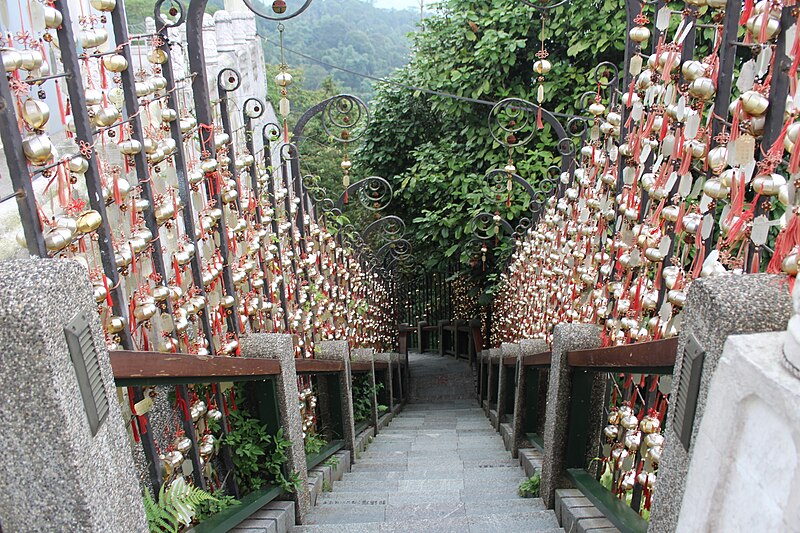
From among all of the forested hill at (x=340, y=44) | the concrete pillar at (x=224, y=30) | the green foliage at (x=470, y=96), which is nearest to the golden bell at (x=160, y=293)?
the green foliage at (x=470, y=96)

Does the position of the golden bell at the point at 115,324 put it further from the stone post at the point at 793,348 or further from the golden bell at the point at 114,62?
the stone post at the point at 793,348

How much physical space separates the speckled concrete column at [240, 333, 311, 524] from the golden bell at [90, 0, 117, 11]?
58.4 inches

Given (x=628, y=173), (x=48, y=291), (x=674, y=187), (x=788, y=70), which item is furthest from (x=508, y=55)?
(x=48, y=291)

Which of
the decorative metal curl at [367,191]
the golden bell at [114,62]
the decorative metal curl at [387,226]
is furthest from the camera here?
the decorative metal curl at [387,226]

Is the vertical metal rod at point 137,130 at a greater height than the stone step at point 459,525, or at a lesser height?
greater

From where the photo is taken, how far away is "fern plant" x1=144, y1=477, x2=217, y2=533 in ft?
6.22

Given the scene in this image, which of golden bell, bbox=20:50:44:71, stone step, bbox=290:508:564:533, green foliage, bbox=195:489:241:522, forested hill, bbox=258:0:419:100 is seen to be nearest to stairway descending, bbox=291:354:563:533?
stone step, bbox=290:508:564:533

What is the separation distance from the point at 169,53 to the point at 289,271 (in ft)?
6.49

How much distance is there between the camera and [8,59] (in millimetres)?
1371

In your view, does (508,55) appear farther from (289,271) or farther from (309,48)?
(309,48)

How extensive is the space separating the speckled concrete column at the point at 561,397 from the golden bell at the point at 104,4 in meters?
2.16

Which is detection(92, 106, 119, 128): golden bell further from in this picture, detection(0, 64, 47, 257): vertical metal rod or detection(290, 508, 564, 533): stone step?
detection(290, 508, 564, 533): stone step

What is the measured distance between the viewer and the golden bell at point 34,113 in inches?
56.2

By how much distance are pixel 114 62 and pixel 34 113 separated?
1.73 ft
